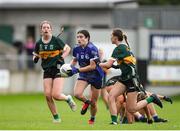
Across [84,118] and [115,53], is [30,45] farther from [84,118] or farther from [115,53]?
[115,53]

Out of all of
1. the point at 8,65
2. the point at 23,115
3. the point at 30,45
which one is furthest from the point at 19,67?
the point at 23,115

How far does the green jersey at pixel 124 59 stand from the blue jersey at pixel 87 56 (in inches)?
36.6

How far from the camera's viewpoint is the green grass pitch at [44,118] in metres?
18.0

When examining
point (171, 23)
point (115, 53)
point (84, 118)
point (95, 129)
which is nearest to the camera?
point (95, 129)

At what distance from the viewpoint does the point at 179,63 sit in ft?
124

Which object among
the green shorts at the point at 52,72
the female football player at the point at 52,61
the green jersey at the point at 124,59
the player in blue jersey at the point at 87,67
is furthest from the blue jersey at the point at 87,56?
the green jersey at the point at 124,59

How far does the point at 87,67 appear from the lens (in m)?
19.6

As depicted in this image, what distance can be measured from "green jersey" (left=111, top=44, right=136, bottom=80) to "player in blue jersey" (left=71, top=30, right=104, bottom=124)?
2.90 feet

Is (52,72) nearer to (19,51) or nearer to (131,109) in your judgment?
(131,109)

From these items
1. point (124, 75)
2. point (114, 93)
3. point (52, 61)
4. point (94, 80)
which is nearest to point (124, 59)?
point (124, 75)

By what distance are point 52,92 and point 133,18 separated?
23076mm

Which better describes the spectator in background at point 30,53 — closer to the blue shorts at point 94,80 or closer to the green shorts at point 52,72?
the blue shorts at point 94,80

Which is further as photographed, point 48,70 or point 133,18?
point 133,18

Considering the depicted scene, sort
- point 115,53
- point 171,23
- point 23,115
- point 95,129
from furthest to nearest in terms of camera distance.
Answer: point 171,23
point 23,115
point 115,53
point 95,129
